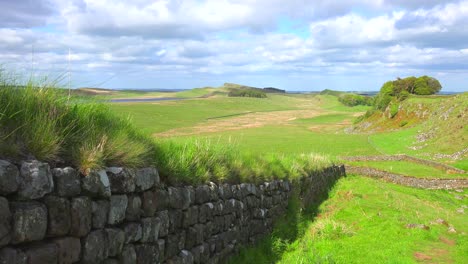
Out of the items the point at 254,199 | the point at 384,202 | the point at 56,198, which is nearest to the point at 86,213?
the point at 56,198

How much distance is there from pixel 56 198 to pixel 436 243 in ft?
39.6

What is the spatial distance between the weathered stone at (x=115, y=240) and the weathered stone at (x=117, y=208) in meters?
0.13

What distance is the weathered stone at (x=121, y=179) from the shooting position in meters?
6.09

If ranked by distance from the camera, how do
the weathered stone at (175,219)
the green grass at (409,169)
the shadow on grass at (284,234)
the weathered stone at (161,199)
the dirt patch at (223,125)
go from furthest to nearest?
1. the dirt patch at (223,125)
2. the green grass at (409,169)
3. the shadow on grass at (284,234)
4. the weathered stone at (175,219)
5. the weathered stone at (161,199)

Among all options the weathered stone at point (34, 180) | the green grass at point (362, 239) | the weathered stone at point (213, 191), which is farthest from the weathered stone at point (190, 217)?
the weathered stone at point (34, 180)

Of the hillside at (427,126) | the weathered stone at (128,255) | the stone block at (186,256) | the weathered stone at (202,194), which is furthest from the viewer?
the hillside at (427,126)

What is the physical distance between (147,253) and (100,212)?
1452mm

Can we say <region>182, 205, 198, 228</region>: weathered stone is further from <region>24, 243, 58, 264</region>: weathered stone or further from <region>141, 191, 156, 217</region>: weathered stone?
<region>24, 243, 58, 264</region>: weathered stone

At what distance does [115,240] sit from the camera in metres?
Answer: 6.02

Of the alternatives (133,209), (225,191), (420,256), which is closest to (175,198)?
(133,209)

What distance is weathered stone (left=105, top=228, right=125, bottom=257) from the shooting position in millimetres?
A: 5898

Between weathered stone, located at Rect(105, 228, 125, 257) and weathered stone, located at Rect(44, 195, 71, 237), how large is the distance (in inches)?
31.7

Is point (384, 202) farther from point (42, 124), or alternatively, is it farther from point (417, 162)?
point (417, 162)

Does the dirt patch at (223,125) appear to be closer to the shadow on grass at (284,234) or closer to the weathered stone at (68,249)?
the shadow on grass at (284,234)
